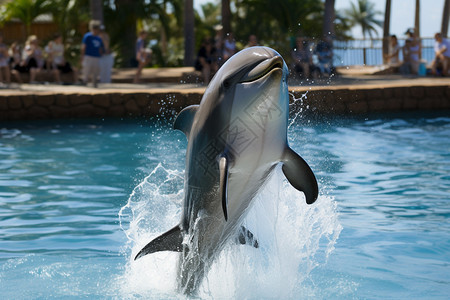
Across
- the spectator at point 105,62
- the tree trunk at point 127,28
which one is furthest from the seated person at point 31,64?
the tree trunk at point 127,28

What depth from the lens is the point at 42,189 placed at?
7.38 meters

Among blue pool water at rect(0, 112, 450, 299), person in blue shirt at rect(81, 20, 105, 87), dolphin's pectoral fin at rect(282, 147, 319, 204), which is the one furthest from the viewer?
person in blue shirt at rect(81, 20, 105, 87)

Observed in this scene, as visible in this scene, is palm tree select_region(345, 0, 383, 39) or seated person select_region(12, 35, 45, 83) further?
palm tree select_region(345, 0, 383, 39)

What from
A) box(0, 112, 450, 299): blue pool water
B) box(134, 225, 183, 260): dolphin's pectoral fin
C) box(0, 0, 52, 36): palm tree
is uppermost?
box(0, 0, 52, 36): palm tree

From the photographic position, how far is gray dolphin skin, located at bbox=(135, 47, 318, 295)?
3111 millimetres

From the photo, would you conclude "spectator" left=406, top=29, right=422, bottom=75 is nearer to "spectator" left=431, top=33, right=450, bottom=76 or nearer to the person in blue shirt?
"spectator" left=431, top=33, right=450, bottom=76

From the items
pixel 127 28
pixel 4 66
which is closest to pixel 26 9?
pixel 127 28

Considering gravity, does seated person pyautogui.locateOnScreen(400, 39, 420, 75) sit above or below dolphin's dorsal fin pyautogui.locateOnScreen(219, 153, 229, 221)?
below

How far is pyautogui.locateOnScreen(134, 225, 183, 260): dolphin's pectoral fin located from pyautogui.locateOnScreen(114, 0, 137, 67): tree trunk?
2150cm

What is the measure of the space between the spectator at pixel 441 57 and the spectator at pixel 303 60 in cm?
381

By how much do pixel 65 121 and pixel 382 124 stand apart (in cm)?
597

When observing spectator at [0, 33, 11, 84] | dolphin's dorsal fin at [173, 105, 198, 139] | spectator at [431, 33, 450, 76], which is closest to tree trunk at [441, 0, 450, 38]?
spectator at [431, 33, 450, 76]

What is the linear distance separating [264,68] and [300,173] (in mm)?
634

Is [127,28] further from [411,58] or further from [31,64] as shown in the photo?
[411,58]
